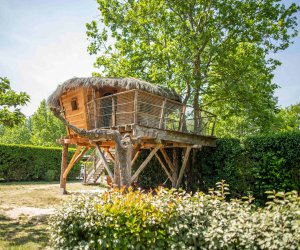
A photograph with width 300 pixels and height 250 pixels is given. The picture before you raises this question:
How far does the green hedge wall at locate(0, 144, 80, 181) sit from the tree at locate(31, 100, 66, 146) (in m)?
12.8

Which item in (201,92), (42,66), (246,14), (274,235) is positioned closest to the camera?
(274,235)

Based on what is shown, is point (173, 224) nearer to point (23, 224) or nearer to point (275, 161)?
point (23, 224)

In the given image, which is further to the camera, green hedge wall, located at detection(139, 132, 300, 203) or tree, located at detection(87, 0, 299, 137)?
tree, located at detection(87, 0, 299, 137)

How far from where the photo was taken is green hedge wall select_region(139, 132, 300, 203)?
32.9 ft

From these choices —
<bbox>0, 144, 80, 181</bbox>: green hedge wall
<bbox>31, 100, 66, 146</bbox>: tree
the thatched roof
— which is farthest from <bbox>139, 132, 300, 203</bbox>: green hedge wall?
<bbox>31, 100, 66, 146</bbox>: tree

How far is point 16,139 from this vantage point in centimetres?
4300

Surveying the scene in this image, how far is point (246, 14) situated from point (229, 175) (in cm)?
907

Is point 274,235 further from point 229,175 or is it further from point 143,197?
point 229,175

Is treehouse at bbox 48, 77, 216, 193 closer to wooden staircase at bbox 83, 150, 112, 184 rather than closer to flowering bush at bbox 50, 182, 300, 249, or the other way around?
wooden staircase at bbox 83, 150, 112, 184

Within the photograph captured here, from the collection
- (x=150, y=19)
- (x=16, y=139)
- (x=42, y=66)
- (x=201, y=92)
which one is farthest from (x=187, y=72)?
(x=16, y=139)

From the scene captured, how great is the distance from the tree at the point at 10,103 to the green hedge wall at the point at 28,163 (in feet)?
44.4

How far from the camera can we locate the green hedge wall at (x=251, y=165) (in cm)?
1002

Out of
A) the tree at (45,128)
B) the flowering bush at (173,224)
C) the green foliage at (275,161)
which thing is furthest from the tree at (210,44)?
the tree at (45,128)

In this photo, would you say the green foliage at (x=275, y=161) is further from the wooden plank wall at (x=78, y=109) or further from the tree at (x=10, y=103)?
the tree at (x=10, y=103)
